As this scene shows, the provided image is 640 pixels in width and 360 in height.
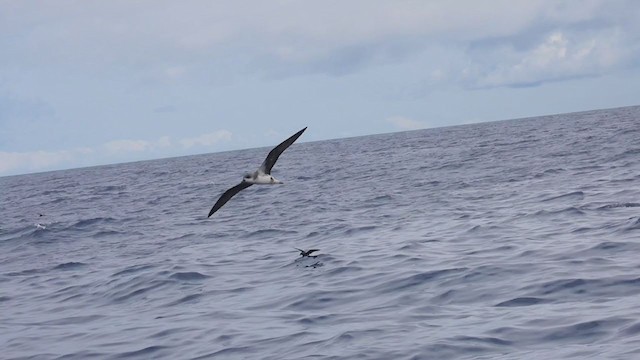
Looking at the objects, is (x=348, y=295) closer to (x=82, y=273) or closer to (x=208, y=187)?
(x=82, y=273)

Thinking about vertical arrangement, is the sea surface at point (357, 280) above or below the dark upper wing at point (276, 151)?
below

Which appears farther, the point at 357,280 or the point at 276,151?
the point at 357,280

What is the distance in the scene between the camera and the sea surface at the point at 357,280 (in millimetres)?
10719

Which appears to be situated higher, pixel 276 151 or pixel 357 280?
pixel 276 151

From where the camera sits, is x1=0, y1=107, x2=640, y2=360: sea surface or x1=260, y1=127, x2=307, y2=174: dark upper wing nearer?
x1=0, y1=107, x2=640, y2=360: sea surface

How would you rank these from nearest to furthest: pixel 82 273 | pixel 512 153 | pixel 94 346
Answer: pixel 94 346, pixel 82 273, pixel 512 153

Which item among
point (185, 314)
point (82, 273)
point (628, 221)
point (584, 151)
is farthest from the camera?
point (584, 151)

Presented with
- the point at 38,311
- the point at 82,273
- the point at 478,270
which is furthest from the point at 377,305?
the point at 82,273

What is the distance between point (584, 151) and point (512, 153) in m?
6.59

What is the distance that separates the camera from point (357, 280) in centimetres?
1463

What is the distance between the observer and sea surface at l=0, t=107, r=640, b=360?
10.7 meters

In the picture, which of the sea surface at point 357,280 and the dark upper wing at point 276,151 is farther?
the dark upper wing at point 276,151

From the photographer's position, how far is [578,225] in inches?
703

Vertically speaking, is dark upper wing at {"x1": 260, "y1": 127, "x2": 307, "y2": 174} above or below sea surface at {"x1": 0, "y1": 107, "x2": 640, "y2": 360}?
above
